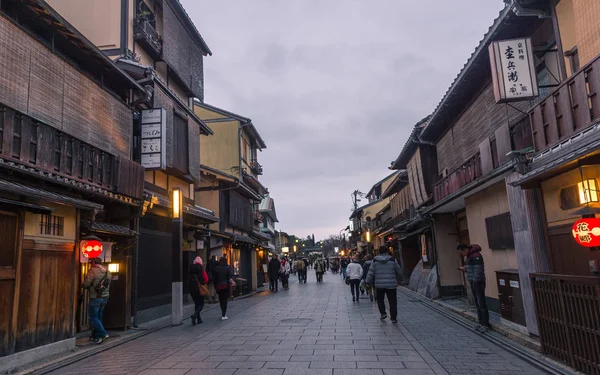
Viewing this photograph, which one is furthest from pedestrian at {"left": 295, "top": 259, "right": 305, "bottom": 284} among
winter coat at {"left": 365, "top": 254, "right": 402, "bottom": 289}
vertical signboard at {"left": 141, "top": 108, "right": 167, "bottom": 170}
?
winter coat at {"left": 365, "top": 254, "right": 402, "bottom": 289}

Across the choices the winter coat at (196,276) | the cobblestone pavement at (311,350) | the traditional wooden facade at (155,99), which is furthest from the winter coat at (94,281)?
the winter coat at (196,276)

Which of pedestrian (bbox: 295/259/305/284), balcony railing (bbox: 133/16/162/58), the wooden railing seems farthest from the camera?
pedestrian (bbox: 295/259/305/284)

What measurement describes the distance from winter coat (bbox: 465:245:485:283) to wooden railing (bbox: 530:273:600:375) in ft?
6.72

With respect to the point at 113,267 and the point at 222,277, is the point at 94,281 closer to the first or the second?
the point at 113,267

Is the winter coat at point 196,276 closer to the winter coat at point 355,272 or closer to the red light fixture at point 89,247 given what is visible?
the red light fixture at point 89,247

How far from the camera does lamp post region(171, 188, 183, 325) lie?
41.2 ft

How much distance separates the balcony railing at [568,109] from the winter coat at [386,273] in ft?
16.4

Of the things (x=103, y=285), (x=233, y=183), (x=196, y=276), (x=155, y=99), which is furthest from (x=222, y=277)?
(x=233, y=183)

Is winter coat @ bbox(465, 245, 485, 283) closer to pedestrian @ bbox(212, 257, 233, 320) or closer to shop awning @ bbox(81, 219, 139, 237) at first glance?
pedestrian @ bbox(212, 257, 233, 320)

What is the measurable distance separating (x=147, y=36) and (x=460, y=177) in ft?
38.9

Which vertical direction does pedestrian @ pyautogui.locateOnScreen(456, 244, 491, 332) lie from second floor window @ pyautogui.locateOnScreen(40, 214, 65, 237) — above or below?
below

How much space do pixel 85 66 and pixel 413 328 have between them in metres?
11.4

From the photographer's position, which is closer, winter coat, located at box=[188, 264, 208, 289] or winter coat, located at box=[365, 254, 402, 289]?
winter coat, located at box=[365, 254, 402, 289]

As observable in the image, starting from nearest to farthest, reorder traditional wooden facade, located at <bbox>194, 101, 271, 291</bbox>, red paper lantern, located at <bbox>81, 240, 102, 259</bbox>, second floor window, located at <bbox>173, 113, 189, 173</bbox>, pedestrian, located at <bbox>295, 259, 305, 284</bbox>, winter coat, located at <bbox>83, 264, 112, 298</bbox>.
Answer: winter coat, located at <bbox>83, 264, 112, 298</bbox>, red paper lantern, located at <bbox>81, 240, 102, 259</bbox>, second floor window, located at <bbox>173, 113, 189, 173</bbox>, traditional wooden facade, located at <bbox>194, 101, 271, 291</bbox>, pedestrian, located at <bbox>295, 259, 305, 284</bbox>
